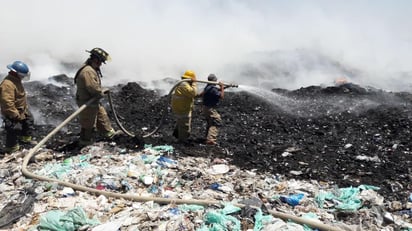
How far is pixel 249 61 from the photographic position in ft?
62.3

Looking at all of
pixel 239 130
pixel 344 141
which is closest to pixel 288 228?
pixel 344 141

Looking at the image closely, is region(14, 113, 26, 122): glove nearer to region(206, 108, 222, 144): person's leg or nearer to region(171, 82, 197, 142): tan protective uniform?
region(171, 82, 197, 142): tan protective uniform

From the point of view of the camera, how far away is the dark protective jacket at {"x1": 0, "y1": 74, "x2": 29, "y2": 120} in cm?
671

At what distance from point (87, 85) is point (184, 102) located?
5.42 feet

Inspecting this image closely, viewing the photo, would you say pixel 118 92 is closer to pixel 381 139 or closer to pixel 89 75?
pixel 89 75

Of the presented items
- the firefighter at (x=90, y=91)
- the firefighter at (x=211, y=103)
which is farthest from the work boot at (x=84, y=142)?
the firefighter at (x=211, y=103)

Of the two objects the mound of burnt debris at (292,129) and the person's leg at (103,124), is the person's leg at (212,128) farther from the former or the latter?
the person's leg at (103,124)

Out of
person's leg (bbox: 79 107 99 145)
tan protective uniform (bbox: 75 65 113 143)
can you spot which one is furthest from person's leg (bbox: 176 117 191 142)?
person's leg (bbox: 79 107 99 145)

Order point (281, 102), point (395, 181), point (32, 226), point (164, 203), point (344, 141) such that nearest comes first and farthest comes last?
point (32, 226)
point (164, 203)
point (395, 181)
point (344, 141)
point (281, 102)

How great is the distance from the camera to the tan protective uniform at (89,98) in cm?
670

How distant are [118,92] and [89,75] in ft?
19.7

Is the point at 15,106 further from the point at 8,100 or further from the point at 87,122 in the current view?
the point at 87,122

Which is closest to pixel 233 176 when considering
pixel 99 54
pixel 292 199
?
pixel 292 199

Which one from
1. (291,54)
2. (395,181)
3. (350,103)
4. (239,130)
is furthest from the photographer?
(291,54)
